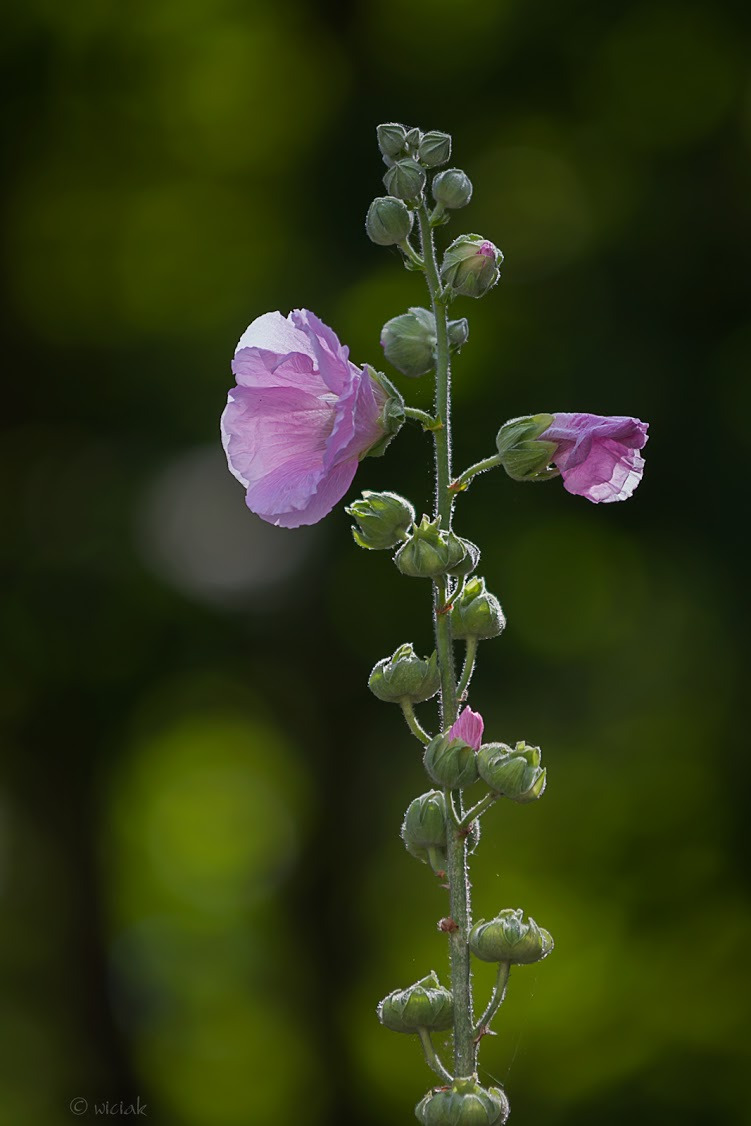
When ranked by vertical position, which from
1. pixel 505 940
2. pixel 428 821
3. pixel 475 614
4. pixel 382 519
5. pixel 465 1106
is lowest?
pixel 465 1106

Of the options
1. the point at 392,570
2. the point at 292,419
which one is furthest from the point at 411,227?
the point at 392,570

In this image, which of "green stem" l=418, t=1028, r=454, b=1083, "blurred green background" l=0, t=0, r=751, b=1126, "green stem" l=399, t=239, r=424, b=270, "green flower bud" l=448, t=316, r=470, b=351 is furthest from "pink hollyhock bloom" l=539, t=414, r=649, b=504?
"blurred green background" l=0, t=0, r=751, b=1126

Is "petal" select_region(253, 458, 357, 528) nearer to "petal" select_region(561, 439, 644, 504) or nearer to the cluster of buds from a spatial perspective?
the cluster of buds

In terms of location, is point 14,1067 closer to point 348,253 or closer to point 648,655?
point 648,655

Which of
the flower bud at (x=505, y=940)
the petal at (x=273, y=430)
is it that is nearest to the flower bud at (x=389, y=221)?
the petal at (x=273, y=430)

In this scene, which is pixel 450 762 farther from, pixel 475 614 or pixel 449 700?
pixel 475 614

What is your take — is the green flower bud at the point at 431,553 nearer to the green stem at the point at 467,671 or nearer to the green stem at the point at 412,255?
the green stem at the point at 467,671
